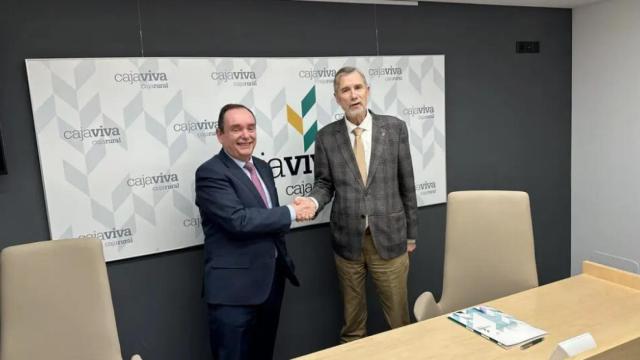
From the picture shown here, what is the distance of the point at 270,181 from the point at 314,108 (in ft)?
2.52

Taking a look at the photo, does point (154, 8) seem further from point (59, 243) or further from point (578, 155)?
point (578, 155)

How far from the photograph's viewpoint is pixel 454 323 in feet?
6.44

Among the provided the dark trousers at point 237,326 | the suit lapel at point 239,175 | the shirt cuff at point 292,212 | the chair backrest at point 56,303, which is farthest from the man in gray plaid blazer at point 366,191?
the chair backrest at point 56,303

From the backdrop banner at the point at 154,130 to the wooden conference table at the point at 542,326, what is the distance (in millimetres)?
1456

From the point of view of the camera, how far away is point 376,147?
2766 millimetres

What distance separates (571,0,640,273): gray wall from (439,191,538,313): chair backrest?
2074 millimetres

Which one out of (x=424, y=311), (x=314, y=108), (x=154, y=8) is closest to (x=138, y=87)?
(x=154, y=8)

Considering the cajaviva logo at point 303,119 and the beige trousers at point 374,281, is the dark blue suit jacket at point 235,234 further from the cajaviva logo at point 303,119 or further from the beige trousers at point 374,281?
the cajaviva logo at point 303,119

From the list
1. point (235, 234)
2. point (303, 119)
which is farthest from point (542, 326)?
point (303, 119)

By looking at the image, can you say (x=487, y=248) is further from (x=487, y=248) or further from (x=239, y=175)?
(x=239, y=175)

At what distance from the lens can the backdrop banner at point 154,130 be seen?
8.27 feet

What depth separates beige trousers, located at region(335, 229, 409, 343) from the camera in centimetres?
283

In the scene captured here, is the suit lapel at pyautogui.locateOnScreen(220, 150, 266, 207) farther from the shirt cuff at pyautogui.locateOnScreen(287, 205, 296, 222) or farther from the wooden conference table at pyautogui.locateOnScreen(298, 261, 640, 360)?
the wooden conference table at pyautogui.locateOnScreen(298, 261, 640, 360)

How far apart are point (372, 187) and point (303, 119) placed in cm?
74
